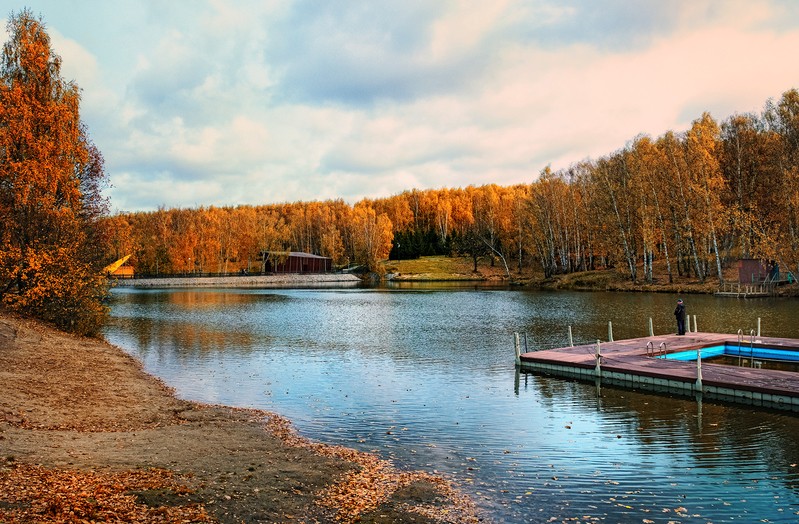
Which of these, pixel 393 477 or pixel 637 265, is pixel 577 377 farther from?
pixel 637 265

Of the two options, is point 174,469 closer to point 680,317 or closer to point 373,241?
point 680,317

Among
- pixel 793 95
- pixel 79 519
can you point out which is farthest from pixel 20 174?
pixel 793 95

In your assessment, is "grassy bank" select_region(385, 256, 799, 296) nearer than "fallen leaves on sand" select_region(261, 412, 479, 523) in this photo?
No

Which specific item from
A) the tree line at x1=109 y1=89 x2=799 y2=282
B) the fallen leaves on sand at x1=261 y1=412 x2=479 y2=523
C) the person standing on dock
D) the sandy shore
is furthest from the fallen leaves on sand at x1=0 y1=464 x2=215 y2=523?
the sandy shore

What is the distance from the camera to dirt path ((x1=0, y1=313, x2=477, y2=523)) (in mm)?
9414

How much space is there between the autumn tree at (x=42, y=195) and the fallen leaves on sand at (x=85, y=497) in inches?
889

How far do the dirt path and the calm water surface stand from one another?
4.85 feet

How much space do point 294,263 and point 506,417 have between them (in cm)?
14360

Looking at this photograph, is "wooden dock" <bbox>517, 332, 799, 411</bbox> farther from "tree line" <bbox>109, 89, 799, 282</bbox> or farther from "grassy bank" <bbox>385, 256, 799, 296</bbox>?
"grassy bank" <bbox>385, 256, 799, 296</bbox>

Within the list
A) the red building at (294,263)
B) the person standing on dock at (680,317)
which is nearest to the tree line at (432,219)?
the red building at (294,263)

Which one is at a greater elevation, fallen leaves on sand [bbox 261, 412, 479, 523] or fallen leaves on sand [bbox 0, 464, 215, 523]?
fallen leaves on sand [bbox 0, 464, 215, 523]

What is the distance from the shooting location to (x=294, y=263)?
158m

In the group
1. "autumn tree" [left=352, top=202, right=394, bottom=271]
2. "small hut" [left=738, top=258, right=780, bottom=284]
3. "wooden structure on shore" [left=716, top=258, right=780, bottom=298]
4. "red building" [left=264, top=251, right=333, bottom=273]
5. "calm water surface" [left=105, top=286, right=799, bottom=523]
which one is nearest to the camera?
"calm water surface" [left=105, top=286, right=799, bottom=523]

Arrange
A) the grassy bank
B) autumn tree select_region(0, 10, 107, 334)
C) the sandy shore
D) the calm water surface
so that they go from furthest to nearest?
the sandy shore < the grassy bank < autumn tree select_region(0, 10, 107, 334) < the calm water surface
